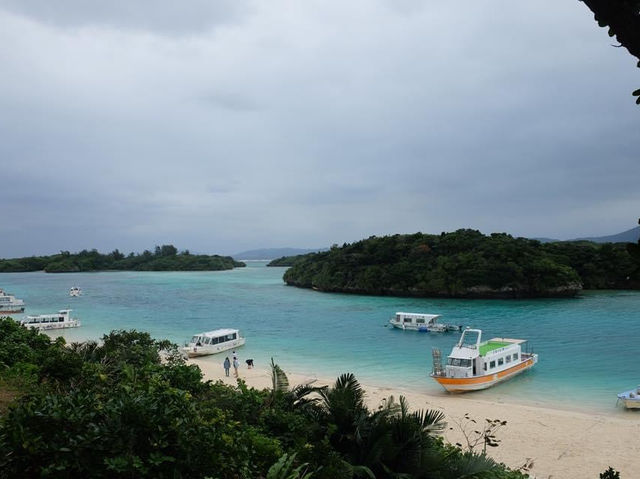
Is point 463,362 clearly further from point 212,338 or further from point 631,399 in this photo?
point 212,338

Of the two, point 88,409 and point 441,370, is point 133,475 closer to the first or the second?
A: point 88,409

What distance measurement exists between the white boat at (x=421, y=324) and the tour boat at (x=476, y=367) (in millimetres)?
13467

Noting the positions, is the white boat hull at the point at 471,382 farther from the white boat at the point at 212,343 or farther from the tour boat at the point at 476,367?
the white boat at the point at 212,343

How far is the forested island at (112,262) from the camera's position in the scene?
163250mm

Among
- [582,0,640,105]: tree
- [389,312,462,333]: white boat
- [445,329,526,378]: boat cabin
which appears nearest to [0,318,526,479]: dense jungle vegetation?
[582,0,640,105]: tree

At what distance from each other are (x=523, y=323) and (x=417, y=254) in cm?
3357

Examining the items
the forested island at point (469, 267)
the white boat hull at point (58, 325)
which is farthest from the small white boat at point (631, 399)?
the forested island at point (469, 267)

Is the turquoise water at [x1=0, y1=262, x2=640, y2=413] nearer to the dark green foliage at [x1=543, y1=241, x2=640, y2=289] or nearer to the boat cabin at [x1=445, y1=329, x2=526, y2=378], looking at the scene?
the boat cabin at [x1=445, y1=329, x2=526, y2=378]

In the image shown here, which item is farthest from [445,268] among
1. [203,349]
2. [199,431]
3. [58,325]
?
[199,431]

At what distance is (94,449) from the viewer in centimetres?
430

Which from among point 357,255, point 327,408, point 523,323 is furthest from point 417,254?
point 327,408

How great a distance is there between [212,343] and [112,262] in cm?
16675

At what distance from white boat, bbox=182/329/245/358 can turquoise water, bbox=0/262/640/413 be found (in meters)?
0.94

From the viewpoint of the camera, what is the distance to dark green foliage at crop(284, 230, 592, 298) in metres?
61.3
